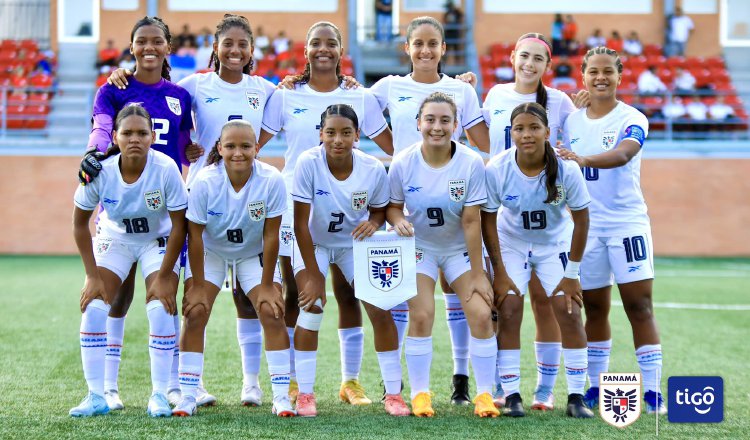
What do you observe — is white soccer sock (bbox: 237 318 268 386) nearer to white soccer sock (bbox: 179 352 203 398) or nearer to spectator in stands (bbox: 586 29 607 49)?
white soccer sock (bbox: 179 352 203 398)

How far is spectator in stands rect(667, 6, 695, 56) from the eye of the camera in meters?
19.7

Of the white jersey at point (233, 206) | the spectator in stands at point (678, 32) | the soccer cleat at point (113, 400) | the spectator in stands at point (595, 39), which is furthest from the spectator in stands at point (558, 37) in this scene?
Result: the soccer cleat at point (113, 400)

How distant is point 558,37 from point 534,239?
15057mm

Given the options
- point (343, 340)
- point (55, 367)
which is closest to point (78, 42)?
point (55, 367)

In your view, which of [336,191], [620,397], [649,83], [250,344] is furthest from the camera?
[649,83]

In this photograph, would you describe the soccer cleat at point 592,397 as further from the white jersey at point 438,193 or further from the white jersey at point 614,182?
the white jersey at point 438,193

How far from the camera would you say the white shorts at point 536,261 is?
5059 mm

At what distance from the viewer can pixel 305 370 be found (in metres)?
4.94

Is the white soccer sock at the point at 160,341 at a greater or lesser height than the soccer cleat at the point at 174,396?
greater

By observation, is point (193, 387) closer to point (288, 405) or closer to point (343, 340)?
point (288, 405)

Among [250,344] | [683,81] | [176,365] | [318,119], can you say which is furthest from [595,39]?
[176,365]

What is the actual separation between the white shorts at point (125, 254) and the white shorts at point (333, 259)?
2.06ft

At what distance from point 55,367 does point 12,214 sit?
11418 mm

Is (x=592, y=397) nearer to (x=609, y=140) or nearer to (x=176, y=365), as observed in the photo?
(x=609, y=140)
